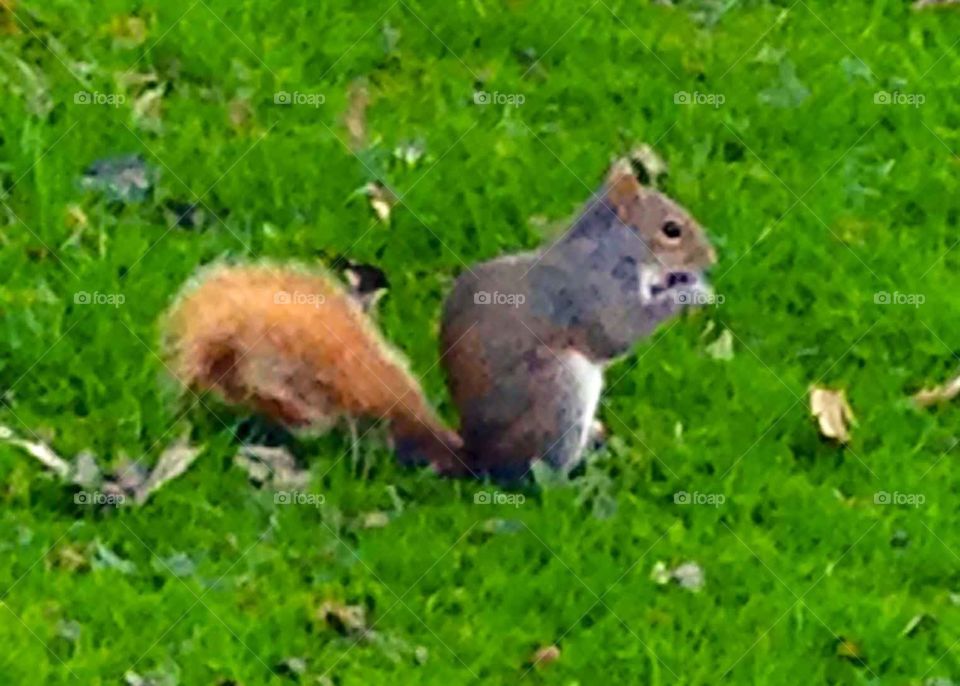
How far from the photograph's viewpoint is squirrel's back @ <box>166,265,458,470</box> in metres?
2.76

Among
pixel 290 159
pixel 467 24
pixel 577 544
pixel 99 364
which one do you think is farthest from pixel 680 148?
pixel 99 364

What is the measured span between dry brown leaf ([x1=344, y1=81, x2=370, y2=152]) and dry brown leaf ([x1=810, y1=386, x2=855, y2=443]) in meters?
1.27

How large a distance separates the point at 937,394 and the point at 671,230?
77 cm

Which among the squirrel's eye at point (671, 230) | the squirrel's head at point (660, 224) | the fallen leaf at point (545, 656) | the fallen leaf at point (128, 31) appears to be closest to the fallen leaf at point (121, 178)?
the fallen leaf at point (128, 31)

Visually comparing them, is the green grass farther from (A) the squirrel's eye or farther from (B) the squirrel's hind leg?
(A) the squirrel's eye

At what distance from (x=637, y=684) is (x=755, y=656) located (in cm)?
24

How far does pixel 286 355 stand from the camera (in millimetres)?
2764

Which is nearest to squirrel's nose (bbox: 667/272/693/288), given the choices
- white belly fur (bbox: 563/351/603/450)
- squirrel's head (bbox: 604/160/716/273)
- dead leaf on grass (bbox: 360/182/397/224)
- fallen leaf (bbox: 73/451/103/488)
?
squirrel's head (bbox: 604/160/716/273)

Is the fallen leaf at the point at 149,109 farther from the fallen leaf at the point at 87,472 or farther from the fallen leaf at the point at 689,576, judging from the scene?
the fallen leaf at the point at 689,576

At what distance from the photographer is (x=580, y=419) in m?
2.84

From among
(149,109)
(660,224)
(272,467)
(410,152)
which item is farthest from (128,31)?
(660,224)

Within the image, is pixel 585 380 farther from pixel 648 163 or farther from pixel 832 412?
pixel 648 163

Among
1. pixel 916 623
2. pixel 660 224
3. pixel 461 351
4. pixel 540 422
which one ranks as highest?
pixel 660 224

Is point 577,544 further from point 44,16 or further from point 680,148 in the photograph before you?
point 44,16
